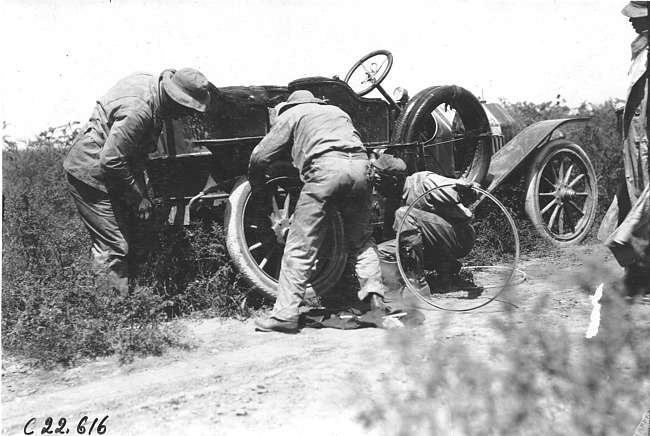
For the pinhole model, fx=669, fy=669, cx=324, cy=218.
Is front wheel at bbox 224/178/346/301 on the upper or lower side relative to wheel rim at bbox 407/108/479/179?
lower

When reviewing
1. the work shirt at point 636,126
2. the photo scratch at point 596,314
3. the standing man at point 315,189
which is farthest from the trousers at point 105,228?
the work shirt at point 636,126

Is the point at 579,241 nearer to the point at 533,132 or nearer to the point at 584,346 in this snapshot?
the point at 533,132

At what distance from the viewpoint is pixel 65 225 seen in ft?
21.9

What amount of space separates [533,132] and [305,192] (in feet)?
14.4

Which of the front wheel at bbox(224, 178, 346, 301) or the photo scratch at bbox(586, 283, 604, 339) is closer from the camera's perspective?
the photo scratch at bbox(586, 283, 604, 339)

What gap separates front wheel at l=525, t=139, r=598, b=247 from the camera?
27.1 ft

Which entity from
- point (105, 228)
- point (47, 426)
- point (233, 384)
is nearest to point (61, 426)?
point (47, 426)

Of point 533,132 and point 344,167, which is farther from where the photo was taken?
point 533,132

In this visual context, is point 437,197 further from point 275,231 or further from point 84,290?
point 84,290

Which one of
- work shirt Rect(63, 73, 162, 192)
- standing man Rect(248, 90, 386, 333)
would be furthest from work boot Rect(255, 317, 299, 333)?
work shirt Rect(63, 73, 162, 192)

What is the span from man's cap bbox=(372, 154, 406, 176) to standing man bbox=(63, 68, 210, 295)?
61.5 inches

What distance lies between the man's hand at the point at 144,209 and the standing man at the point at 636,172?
145 inches

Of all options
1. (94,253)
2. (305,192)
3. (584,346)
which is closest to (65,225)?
(94,253)

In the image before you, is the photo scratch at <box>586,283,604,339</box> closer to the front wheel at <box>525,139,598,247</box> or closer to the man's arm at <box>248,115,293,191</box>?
the man's arm at <box>248,115,293,191</box>
